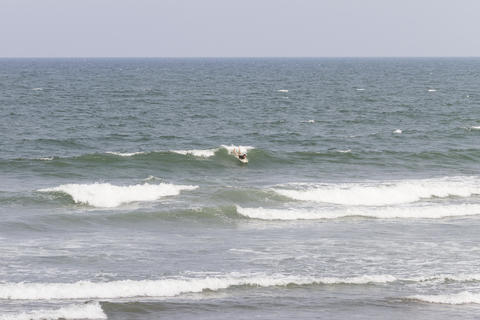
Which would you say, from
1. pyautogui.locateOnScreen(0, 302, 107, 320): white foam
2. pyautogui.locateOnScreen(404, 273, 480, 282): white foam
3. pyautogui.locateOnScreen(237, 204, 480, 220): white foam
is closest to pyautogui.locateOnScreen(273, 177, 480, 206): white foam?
pyautogui.locateOnScreen(237, 204, 480, 220): white foam

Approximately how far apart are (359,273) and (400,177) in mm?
16356

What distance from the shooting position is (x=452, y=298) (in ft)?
59.3

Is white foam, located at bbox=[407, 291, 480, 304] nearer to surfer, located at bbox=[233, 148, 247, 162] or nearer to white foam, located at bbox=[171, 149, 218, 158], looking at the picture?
surfer, located at bbox=[233, 148, 247, 162]

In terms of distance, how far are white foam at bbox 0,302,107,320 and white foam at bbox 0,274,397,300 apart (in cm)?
103

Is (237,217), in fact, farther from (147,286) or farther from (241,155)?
(241,155)

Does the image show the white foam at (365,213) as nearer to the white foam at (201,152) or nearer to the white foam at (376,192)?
the white foam at (376,192)

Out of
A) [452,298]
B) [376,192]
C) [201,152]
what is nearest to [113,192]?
[201,152]

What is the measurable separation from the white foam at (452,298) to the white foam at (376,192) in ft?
40.4

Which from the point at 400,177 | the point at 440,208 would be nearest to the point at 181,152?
the point at 400,177

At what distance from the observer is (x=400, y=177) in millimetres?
35875

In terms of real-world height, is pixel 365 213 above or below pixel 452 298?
below

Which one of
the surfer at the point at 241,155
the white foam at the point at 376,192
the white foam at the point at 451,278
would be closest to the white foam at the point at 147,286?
A: the white foam at the point at 451,278

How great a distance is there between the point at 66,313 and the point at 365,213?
14950 millimetres

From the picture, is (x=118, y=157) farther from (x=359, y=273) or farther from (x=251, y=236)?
(x=359, y=273)
